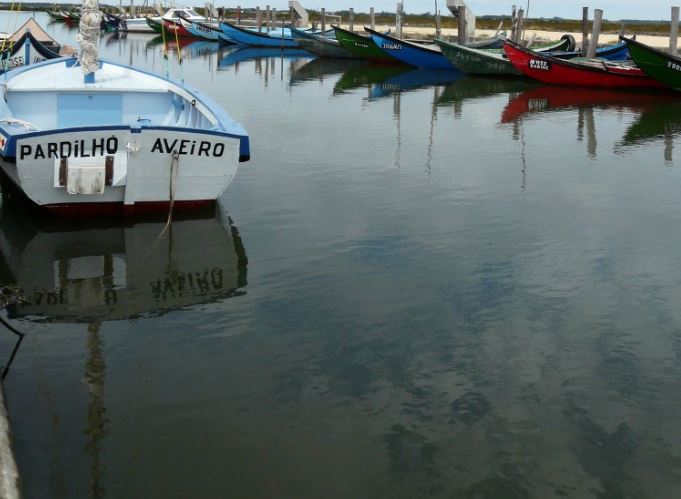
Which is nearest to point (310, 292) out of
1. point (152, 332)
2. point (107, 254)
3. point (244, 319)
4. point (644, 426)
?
point (244, 319)

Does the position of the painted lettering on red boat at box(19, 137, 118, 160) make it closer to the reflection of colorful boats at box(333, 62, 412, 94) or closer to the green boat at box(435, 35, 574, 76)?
the reflection of colorful boats at box(333, 62, 412, 94)

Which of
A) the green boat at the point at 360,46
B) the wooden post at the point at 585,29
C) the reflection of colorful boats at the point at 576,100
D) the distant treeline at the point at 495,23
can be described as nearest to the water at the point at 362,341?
the reflection of colorful boats at the point at 576,100

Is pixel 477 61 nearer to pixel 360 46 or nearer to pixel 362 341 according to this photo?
pixel 360 46

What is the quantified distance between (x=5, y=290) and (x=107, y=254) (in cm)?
154

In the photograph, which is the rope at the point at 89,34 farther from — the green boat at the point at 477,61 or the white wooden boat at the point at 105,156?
the green boat at the point at 477,61

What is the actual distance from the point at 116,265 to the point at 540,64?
25741mm

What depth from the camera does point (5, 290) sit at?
8.89 metres

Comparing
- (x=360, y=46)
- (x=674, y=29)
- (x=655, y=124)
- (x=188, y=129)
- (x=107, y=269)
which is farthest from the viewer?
(x=360, y=46)

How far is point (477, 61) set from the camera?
36812 mm

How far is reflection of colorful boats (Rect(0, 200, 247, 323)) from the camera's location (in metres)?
8.71

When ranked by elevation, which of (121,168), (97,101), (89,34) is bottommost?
(121,168)

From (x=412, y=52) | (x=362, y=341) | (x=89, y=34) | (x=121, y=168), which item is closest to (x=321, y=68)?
(x=412, y=52)

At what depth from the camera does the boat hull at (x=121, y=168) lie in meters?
10.5

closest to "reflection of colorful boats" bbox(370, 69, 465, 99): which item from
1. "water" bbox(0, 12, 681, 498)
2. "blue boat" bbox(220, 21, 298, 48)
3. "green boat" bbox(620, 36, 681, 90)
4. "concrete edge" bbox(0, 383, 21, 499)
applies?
"green boat" bbox(620, 36, 681, 90)
